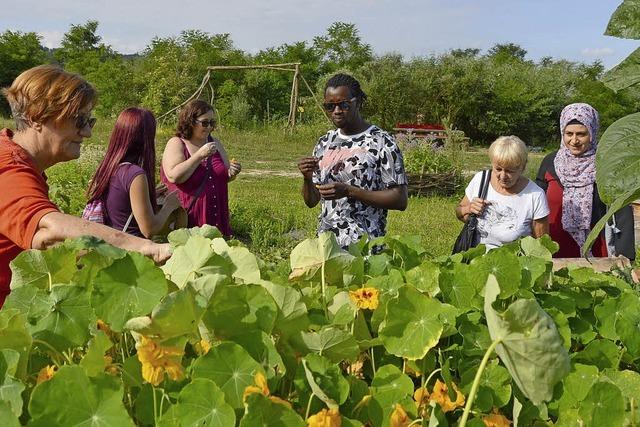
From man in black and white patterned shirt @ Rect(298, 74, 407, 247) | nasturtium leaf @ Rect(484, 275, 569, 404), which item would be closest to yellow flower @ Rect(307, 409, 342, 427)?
nasturtium leaf @ Rect(484, 275, 569, 404)

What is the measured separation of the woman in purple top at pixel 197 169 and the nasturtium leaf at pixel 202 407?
3337 millimetres

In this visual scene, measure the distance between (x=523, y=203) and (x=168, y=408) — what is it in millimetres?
2939

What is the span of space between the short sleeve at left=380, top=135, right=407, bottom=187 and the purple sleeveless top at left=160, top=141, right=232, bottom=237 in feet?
4.35

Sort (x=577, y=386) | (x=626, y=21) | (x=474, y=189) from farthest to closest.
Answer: (x=474, y=189) → (x=577, y=386) → (x=626, y=21)

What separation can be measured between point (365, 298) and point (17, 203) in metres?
1.11

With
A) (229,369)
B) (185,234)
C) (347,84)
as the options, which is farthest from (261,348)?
(347,84)

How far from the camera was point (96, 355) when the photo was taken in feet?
2.97

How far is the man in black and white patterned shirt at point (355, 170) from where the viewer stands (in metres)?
3.29

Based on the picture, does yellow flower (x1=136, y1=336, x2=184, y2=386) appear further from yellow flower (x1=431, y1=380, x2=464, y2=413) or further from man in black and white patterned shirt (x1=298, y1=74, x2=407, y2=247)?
man in black and white patterned shirt (x1=298, y1=74, x2=407, y2=247)

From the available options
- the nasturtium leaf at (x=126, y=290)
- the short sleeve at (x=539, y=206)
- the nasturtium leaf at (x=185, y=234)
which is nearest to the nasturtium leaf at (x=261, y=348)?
the nasturtium leaf at (x=126, y=290)

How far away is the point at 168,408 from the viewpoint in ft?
2.85

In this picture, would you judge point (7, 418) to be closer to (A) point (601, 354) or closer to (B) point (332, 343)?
(B) point (332, 343)

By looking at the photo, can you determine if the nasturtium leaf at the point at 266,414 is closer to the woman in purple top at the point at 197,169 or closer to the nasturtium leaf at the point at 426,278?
the nasturtium leaf at the point at 426,278

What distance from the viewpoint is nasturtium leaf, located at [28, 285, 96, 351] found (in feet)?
3.13
